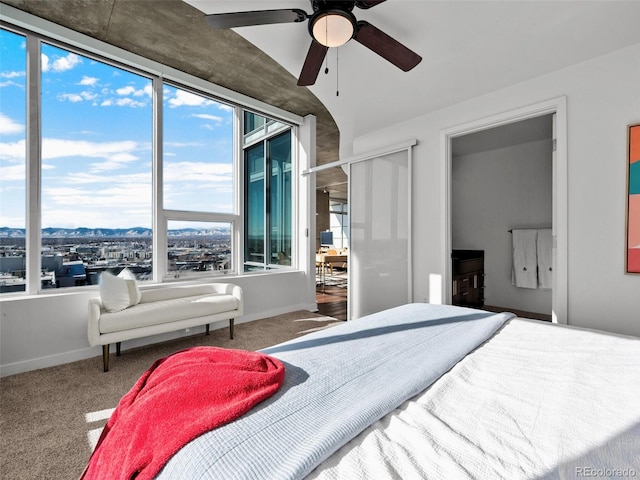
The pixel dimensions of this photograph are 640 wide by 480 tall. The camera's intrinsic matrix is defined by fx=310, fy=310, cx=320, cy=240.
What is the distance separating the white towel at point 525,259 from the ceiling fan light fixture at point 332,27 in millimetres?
3798

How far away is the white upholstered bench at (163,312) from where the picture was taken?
2615 millimetres

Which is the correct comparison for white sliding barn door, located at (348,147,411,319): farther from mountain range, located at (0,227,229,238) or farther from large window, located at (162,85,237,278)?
mountain range, located at (0,227,229,238)

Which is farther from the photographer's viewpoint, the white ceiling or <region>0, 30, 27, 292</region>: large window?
<region>0, 30, 27, 292</region>: large window

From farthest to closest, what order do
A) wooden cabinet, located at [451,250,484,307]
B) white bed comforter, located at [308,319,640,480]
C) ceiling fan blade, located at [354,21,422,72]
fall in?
wooden cabinet, located at [451,250,484,307] → ceiling fan blade, located at [354,21,422,72] → white bed comforter, located at [308,319,640,480]

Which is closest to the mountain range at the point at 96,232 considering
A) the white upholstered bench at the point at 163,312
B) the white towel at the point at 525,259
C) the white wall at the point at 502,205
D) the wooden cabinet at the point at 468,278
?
the white upholstered bench at the point at 163,312

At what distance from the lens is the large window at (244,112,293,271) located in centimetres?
462

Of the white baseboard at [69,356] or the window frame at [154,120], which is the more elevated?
the window frame at [154,120]

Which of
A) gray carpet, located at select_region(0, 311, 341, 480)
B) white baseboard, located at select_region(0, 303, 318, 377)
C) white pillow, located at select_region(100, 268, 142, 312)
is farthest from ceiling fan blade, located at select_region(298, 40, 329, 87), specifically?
white baseboard, located at select_region(0, 303, 318, 377)

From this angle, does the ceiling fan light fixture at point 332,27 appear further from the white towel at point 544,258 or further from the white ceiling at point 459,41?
the white towel at point 544,258

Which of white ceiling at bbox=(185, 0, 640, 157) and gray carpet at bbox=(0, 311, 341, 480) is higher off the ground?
white ceiling at bbox=(185, 0, 640, 157)

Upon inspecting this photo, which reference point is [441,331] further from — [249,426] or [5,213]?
[5,213]

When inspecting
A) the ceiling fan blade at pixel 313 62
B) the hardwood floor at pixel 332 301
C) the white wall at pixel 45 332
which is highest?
the ceiling fan blade at pixel 313 62

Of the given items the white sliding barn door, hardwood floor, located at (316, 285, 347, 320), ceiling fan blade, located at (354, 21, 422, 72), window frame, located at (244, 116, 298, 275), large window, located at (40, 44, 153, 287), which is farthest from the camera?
hardwood floor, located at (316, 285, 347, 320)

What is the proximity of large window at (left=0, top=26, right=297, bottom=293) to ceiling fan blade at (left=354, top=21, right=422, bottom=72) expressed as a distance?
2604 millimetres
